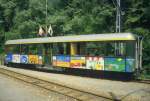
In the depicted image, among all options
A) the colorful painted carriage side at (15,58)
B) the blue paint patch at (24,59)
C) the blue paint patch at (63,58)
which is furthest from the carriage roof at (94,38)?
the colorful painted carriage side at (15,58)

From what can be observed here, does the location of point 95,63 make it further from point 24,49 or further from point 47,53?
point 24,49

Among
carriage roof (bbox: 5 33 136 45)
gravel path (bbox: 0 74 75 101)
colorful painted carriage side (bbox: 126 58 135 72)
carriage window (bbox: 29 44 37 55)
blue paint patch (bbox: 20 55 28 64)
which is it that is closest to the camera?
gravel path (bbox: 0 74 75 101)

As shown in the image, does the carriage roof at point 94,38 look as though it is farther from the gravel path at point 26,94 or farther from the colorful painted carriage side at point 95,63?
the gravel path at point 26,94

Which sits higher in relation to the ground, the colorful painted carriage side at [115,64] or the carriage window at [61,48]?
the carriage window at [61,48]

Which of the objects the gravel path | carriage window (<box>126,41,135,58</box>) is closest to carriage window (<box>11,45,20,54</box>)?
the gravel path

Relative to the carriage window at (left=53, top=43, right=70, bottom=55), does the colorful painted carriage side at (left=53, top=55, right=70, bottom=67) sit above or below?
below

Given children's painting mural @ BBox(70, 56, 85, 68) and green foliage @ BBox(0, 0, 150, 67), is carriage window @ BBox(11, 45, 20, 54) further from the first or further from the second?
children's painting mural @ BBox(70, 56, 85, 68)

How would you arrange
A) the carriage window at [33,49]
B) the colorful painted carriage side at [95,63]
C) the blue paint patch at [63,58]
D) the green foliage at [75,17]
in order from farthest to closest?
the green foliage at [75,17]
the carriage window at [33,49]
the blue paint patch at [63,58]
the colorful painted carriage side at [95,63]

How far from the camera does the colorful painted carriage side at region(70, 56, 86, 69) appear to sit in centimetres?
2492

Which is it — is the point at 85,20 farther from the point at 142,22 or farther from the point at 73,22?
the point at 142,22

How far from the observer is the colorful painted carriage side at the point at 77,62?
81.8 feet

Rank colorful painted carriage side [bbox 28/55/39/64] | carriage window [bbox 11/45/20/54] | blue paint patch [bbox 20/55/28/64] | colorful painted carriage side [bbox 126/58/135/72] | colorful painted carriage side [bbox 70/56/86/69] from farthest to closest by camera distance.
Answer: carriage window [bbox 11/45/20/54] → blue paint patch [bbox 20/55/28/64] → colorful painted carriage side [bbox 28/55/39/64] → colorful painted carriage side [bbox 70/56/86/69] → colorful painted carriage side [bbox 126/58/135/72]

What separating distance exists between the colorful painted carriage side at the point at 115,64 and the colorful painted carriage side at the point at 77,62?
2.40 metres

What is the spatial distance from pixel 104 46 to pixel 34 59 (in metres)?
9.61
